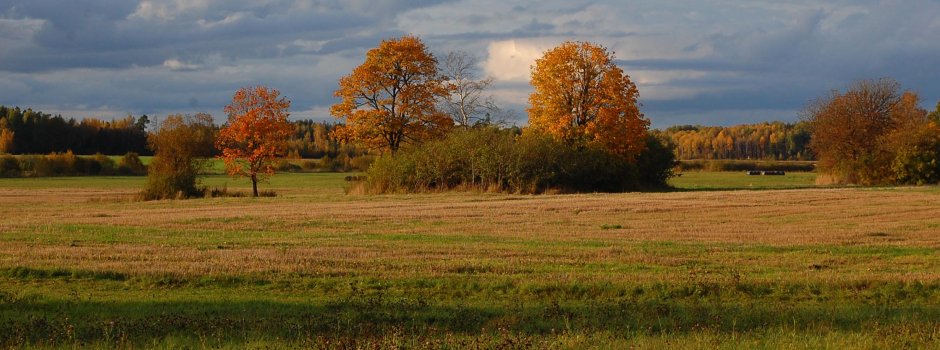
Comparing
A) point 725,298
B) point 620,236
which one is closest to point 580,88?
point 620,236

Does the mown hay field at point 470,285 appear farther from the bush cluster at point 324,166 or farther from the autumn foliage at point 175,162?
the bush cluster at point 324,166

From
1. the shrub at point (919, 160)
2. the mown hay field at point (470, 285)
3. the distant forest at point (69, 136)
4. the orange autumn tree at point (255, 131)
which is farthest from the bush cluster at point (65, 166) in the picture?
the shrub at point (919, 160)

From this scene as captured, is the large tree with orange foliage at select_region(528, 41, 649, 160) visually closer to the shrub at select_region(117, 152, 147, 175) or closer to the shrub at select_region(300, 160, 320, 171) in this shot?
the shrub at select_region(117, 152, 147, 175)

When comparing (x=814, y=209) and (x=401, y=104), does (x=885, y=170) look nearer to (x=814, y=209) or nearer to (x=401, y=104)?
(x=814, y=209)

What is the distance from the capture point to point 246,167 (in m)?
51.1

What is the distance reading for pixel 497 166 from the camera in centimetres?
4403

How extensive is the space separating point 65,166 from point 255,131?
66.8m

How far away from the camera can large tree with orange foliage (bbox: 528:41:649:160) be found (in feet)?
160

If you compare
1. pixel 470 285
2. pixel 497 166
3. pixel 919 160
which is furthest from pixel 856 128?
pixel 470 285

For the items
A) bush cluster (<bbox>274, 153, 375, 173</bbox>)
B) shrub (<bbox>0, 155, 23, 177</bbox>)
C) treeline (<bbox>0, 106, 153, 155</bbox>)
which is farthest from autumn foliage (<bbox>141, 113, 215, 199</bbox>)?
treeline (<bbox>0, 106, 153, 155</bbox>)

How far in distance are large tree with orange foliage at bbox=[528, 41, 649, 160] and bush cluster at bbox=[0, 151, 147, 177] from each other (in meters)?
78.1

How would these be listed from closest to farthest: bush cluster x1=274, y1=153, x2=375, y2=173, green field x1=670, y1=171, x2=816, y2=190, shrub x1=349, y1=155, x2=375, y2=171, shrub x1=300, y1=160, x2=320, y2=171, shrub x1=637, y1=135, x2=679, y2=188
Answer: shrub x1=637, y1=135, x2=679, y2=188, green field x1=670, y1=171, x2=816, y2=190, shrub x1=349, y1=155, x2=375, y2=171, bush cluster x1=274, y1=153, x2=375, y2=173, shrub x1=300, y1=160, x2=320, y2=171

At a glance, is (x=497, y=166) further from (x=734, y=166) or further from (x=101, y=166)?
(x=734, y=166)

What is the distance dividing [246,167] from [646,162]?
29.4 m
